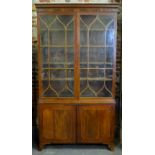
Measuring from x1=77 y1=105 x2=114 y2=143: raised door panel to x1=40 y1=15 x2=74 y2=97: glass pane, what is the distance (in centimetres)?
33

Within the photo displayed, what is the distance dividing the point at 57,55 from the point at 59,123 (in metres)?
0.94

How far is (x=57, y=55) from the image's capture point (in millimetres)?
2879

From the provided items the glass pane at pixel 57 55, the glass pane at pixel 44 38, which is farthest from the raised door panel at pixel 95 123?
the glass pane at pixel 44 38

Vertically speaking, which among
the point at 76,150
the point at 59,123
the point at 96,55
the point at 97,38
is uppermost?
the point at 97,38

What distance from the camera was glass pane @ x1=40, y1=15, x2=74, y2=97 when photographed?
2.82m

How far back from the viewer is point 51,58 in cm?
287

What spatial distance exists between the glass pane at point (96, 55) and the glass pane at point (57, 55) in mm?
164

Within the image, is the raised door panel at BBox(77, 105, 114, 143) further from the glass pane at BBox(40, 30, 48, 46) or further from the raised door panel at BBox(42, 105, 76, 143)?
the glass pane at BBox(40, 30, 48, 46)

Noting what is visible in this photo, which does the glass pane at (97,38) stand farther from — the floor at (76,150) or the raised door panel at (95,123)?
the floor at (76,150)

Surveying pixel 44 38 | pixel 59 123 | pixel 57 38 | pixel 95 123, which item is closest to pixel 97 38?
Result: pixel 57 38

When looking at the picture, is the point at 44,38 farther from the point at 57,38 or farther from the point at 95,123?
the point at 95,123
